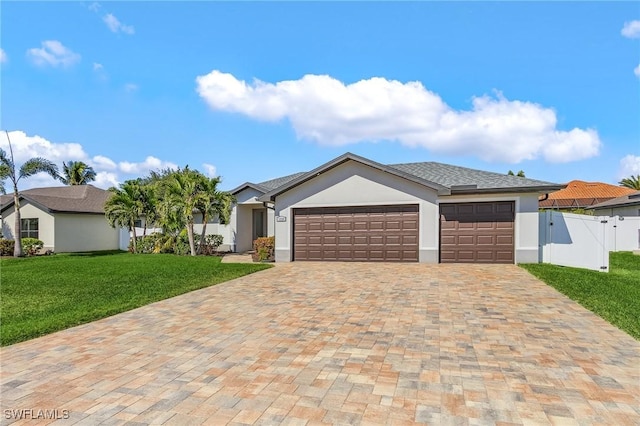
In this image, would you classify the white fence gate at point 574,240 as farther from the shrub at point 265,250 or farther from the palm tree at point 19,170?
the palm tree at point 19,170

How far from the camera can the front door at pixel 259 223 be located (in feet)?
73.9

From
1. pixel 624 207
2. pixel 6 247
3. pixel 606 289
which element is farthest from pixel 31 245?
pixel 624 207

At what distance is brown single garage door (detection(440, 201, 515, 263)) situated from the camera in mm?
13469

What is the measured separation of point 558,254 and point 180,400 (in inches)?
570

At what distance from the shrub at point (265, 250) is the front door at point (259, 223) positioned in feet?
21.2

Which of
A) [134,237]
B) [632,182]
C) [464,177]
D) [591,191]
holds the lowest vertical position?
[134,237]

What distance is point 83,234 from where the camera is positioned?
23219 mm

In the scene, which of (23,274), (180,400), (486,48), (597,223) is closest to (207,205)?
(23,274)

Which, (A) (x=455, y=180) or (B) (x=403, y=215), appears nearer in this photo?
(B) (x=403, y=215)

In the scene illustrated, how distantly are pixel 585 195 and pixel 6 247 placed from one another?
51.3 metres

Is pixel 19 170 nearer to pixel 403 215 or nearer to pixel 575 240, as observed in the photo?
pixel 403 215

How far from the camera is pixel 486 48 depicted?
40.8 ft

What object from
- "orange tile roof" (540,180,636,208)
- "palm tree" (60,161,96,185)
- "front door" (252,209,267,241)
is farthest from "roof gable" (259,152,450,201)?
"palm tree" (60,161,96,185)

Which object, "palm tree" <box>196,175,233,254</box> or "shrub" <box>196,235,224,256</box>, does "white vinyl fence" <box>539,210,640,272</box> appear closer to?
"palm tree" <box>196,175,233,254</box>
